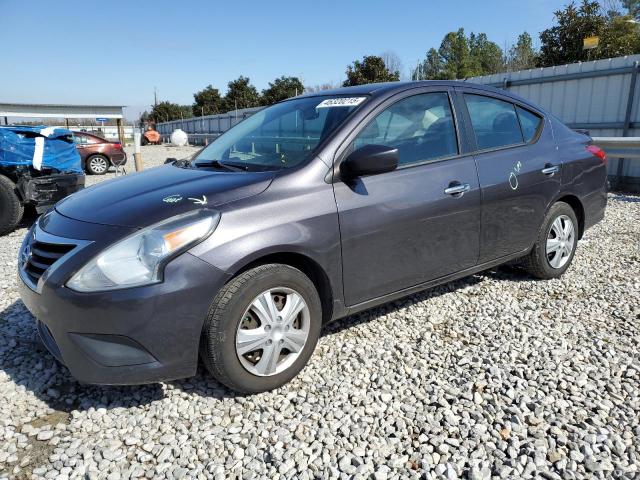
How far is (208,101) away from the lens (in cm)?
4950

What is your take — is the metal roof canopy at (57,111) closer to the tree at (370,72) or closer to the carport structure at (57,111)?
the carport structure at (57,111)

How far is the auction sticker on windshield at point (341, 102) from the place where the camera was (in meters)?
3.12

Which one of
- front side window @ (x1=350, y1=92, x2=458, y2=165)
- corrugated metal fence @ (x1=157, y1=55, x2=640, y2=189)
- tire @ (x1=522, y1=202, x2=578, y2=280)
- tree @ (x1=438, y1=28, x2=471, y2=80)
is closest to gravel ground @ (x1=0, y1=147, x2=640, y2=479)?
tire @ (x1=522, y1=202, x2=578, y2=280)

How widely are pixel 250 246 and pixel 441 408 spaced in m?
1.31

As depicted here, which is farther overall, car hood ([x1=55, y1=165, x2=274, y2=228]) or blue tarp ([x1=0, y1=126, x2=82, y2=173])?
blue tarp ([x1=0, y1=126, x2=82, y2=173])

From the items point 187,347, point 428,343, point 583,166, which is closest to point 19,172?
point 187,347

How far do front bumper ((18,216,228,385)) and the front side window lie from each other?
4.27 feet

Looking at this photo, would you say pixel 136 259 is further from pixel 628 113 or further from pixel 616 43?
pixel 616 43

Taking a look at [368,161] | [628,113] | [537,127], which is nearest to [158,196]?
[368,161]

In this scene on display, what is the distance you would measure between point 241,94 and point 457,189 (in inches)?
1729

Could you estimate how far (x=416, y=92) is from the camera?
332 cm

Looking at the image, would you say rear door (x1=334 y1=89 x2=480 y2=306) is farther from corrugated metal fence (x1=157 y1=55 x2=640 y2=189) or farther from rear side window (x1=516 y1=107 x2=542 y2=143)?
corrugated metal fence (x1=157 y1=55 x2=640 y2=189)

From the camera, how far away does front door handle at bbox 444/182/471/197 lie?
10.6 feet

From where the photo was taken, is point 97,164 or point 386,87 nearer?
point 386,87
